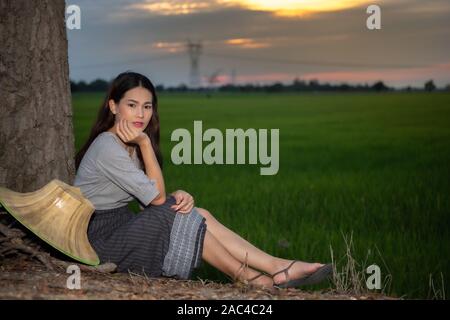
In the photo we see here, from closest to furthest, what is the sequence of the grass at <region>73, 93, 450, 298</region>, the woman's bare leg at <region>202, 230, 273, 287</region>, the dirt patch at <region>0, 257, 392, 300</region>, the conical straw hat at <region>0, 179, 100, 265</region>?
1. the dirt patch at <region>0, 257, 392, 300</region>
2. the conical straw hat at <region>0, 179, 100, 265</region>
3. the woman's bare leg at <region>202, 230, 273, 287</region>
4. the grass at <region>73, 93, 450, 298</region>

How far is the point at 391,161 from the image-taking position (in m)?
10.3

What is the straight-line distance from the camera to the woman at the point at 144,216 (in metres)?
3.85

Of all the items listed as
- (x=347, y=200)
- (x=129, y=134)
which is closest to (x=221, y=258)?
(x=129, y=134)

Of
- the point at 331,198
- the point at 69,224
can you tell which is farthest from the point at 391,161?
the point at 69,224

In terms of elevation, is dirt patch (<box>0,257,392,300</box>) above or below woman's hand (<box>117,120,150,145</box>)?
below

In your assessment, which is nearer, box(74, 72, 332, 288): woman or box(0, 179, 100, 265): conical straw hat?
box(0, 179, 100, 265): conical straw hat

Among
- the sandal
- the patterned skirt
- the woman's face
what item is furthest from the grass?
the woman's face

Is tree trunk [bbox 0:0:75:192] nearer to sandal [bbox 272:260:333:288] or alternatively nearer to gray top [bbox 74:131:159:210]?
gray top [bbox 74:131:159:210]

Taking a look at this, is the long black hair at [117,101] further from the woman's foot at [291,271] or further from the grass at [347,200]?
the grass at [347,200]

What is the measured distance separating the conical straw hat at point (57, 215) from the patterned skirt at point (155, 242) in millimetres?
166

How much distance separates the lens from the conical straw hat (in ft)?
12.2

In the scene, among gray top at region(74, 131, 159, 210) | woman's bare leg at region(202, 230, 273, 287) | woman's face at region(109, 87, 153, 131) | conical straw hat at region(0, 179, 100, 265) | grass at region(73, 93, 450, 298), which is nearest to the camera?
conical straw hat at region(0, 179, 100, 265)

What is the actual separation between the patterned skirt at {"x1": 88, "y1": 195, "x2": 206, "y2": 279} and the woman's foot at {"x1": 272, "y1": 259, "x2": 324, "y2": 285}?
1.55 feet
